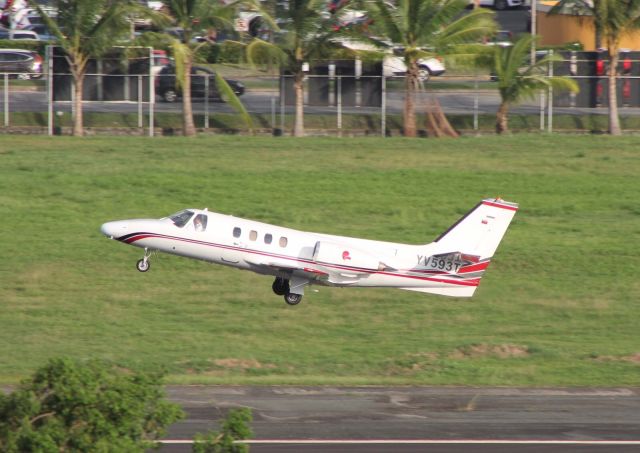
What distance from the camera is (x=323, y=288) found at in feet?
154

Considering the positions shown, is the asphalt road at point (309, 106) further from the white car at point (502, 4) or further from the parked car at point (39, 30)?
the white car at point (502, 4)

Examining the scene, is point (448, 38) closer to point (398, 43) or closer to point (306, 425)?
point (398, 43)

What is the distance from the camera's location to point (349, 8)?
206 ft

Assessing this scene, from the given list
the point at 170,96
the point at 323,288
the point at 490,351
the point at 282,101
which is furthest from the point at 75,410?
the point at 170,96

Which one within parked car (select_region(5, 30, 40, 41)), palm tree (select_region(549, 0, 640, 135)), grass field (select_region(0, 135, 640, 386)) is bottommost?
grass field (select_region(0, 135, 640, 386))

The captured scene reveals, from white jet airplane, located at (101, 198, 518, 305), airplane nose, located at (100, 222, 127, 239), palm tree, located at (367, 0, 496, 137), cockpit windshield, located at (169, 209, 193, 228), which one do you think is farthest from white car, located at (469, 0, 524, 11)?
airplane nose, located at (100, 222, 127, 239)

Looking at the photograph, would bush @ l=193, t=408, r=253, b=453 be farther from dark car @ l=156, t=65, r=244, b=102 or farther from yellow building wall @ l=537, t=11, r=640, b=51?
yellow building wall @ l=537, t=11, r=640, b=51

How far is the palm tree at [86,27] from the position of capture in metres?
61.9

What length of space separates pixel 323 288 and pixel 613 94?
81.8 ft

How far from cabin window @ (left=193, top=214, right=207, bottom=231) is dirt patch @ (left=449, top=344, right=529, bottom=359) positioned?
415 inches

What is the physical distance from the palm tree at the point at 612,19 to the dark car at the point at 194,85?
19135 millimetres

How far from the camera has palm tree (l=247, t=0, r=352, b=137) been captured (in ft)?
203

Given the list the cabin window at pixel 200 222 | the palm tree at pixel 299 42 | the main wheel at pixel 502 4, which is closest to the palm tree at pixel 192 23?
the palm tree at pixel 299 42

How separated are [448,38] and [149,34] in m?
16.0
